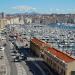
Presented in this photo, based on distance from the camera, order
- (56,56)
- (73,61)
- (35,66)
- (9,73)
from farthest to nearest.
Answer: (35,66), (56,56), (9,73), (73,61)

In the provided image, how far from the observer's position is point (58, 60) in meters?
30.7

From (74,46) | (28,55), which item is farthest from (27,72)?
(74,46)

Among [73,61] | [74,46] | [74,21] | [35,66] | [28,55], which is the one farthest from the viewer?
[74,21]

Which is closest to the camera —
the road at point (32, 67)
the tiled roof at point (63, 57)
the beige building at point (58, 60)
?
the beige building at point (58, 60)

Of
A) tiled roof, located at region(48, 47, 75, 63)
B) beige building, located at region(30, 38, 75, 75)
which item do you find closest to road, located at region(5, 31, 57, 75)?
beige building, located at region(30, 38, 75, 75)

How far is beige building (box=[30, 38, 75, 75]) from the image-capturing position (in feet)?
91.2

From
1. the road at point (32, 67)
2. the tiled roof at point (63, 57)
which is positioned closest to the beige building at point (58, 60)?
the tiled roof at point (63, 57)

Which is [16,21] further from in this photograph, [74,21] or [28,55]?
[28,55]

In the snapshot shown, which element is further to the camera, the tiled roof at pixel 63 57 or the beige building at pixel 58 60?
the tiled roof at pixel 63 57

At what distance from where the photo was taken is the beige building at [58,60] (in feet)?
91.2

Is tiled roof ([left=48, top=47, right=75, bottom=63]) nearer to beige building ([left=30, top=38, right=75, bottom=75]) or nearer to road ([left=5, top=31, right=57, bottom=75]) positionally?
beige building ([left=30, top=38, right=75, bottom=75])

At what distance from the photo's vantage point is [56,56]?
106ft

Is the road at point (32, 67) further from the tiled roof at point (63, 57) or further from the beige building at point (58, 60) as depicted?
the tiled roof at point (63, 57)

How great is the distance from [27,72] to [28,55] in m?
12.0
